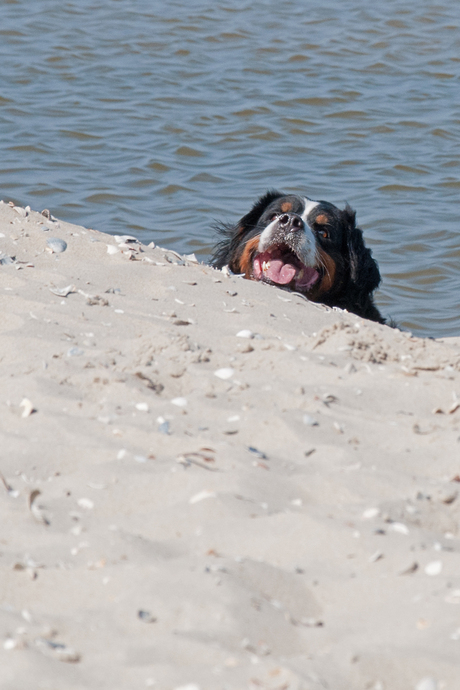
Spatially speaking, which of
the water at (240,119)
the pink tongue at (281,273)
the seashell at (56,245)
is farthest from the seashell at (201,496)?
the water at (240,119)

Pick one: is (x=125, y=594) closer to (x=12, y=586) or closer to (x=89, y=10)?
(x=12, y=586)

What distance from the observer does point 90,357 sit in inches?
131

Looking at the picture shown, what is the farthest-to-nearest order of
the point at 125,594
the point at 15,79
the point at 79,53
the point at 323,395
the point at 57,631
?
the point at 79,53 < the point at 15,79 < the point at 323,395 < the point at 125,594 < the point at 57,631

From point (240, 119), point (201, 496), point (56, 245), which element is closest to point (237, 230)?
point (56, 245)

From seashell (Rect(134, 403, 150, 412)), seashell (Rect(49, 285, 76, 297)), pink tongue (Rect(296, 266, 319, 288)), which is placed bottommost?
pink tongue (Rect(296, 266, 319, 288))

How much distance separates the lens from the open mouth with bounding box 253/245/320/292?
6.13m

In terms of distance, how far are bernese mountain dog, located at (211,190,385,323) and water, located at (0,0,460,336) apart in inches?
30.4

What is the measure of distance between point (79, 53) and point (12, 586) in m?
11.5

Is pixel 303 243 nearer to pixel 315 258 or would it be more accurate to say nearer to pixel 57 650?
pixel 315 258

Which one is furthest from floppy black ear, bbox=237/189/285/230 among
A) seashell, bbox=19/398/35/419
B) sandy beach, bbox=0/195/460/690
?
seashell, bbox=19/398/35/419

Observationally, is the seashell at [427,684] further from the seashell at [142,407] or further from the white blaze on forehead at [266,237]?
the white blaze on forehead at [266,237]

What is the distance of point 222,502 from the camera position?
2.38 m

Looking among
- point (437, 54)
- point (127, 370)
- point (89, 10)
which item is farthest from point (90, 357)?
point (89, 10)

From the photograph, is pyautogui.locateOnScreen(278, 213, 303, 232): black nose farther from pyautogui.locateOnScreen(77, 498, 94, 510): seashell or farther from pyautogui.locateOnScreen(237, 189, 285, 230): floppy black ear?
pyautogui.locateOnScreen(77, 498, 94, 510): seashell
